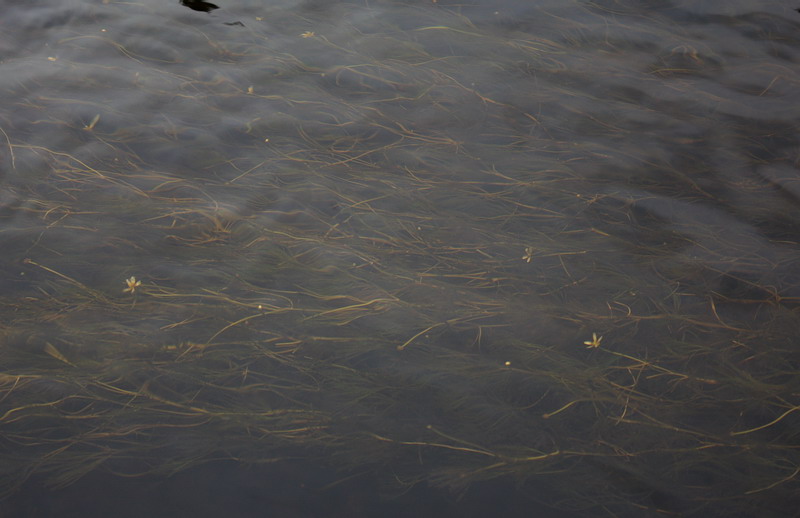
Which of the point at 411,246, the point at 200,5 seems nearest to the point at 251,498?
the point at 411,246

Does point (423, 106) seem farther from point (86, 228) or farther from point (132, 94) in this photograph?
point (86, 228)

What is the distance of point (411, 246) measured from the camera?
2.73 metres

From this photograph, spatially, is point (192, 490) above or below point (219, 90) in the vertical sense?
below

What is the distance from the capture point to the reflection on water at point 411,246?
2.15 m

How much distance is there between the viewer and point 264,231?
274 cm

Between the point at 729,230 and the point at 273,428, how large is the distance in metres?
1.98

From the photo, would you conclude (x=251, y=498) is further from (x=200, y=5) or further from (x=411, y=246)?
(x=200, y=5)

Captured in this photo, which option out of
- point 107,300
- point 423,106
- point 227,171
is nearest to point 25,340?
point 107,300

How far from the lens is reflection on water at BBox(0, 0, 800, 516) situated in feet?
7.07

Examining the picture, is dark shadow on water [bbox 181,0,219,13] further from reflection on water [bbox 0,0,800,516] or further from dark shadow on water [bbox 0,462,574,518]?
dark shadow on water [bbox 0,462,574,518]

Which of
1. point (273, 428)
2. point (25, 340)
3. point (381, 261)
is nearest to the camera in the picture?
point (273, 428)

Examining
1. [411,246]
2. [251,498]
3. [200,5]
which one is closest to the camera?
[251,498]

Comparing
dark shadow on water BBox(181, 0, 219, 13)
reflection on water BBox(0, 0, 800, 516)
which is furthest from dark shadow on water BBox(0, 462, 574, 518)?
dark shadow on water BBox(181, 0, 219, 13)

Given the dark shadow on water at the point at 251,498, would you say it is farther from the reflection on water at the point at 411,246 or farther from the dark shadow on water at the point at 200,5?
the dark shadow on water at the point at 200,5
